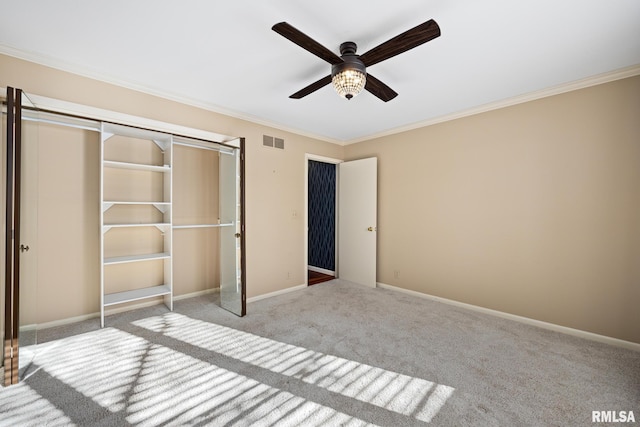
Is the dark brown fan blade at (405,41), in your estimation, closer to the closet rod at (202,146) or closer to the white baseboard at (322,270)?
the closet rod at (202,146)

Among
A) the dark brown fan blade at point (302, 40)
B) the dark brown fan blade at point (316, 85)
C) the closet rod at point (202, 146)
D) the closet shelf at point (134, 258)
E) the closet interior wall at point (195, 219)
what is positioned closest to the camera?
the dark brown fan blade at point (302, 40)

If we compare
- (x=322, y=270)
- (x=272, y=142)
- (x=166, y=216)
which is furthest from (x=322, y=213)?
(x=166, y=216)

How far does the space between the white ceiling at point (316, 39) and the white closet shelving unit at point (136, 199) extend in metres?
0.67

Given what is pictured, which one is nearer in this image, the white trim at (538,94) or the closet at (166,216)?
the white trim at (538,94)

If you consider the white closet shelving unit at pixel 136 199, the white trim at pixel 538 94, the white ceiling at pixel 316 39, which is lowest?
the white closet shelving unit at pixel 136 199

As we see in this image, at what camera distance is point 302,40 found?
5.47ft

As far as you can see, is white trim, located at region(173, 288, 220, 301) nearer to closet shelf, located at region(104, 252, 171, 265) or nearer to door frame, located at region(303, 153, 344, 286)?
closet shelf, located at region(104, 252, 171, 265)

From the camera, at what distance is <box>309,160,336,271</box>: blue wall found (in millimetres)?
5383

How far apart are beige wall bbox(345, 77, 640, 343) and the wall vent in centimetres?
185

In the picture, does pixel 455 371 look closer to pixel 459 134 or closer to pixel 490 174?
pixel 490 174

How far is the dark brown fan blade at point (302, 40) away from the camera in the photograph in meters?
1.54

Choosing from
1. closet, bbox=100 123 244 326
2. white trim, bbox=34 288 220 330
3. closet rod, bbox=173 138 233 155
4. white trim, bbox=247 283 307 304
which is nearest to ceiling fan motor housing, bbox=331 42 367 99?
closet, bbox=100 123 244 326

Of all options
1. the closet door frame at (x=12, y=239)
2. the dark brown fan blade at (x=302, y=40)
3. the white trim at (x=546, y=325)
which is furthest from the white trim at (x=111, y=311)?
the white trim at (x=546, y=325)

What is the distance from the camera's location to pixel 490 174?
3.36 metres
